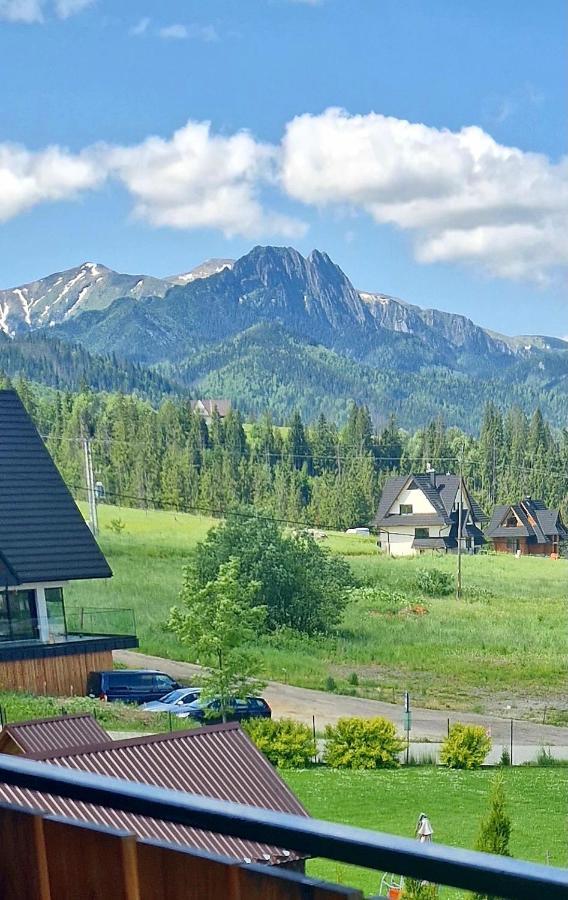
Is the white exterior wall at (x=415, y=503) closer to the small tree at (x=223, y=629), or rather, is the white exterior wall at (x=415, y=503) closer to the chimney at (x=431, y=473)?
the chimney at (x=431, y=473)

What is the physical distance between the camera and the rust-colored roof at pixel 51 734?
396 centimetres

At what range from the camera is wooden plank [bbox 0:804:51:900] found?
60 centimetres

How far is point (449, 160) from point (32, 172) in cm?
295

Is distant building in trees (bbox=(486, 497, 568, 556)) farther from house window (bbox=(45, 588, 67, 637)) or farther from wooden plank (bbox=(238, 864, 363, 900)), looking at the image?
wooden plank (bbox=(238, 864, 363, 900))

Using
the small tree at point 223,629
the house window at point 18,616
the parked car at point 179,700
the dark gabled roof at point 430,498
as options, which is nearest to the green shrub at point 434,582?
the dark gabled roof at point 430,498

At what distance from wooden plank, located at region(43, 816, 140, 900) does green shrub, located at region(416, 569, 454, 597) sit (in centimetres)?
606

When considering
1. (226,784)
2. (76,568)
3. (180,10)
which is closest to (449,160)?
(180,10)

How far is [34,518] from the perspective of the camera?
6.97 meters

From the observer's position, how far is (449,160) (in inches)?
351

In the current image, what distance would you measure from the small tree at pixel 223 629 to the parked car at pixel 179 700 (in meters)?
0.09

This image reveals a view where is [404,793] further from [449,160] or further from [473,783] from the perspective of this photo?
[449,160]

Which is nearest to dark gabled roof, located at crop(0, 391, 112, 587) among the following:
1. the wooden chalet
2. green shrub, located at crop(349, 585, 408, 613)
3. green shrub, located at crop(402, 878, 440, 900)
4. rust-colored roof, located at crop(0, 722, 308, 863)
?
the wooden chalet

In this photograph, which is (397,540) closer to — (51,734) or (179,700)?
(179,700)

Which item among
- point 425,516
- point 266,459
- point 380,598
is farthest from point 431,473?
point 266,459
